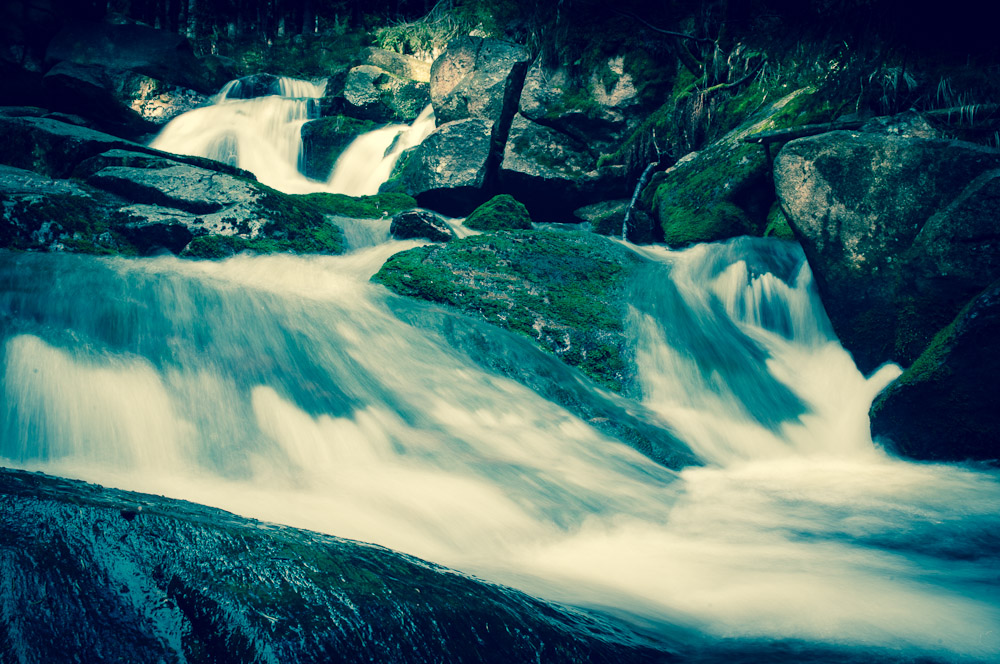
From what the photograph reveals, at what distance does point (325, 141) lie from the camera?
14.1m

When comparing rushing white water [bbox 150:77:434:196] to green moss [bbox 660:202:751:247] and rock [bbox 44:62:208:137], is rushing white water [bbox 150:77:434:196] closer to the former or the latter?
rock [bbox 44:62:208:137]

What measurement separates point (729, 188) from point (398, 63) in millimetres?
14325

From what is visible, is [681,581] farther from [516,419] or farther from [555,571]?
[516,419]

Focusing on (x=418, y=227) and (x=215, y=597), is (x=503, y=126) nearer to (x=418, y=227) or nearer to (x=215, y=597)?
(x=418, y=227)

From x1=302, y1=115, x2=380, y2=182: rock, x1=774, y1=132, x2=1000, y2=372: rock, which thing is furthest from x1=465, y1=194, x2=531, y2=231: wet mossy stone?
x1=302, y1=115, x2=380, y2=182: rock

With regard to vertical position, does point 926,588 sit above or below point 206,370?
below

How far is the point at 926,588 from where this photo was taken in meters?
2.71

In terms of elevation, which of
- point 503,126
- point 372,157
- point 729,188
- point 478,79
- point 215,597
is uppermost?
point 478,79

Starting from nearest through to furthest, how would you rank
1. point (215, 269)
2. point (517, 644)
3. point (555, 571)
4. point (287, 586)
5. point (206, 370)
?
point (287, 586) → point (517, 644) → point (555, 571) → point (206, 370) → point (215, 269)

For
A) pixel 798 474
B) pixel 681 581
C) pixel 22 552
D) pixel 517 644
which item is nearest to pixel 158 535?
pixel 22 552

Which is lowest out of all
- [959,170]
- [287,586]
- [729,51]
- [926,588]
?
[926,588]

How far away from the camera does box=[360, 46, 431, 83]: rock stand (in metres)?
18.8

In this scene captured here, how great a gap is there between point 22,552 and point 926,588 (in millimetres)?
3370

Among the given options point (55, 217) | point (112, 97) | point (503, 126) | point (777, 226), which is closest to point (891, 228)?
point (777, 226)
